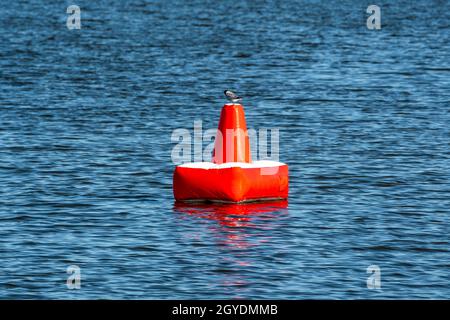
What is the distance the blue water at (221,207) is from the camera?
1530 cm

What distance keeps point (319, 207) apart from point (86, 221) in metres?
3.40

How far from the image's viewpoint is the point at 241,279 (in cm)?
1498

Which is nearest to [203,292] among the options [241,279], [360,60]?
[241,279]

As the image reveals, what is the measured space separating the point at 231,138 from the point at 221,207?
95 cm

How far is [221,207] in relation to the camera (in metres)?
18.8

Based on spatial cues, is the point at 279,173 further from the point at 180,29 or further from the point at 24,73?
the point at 180,29

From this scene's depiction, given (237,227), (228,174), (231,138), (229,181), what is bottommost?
(237,227)

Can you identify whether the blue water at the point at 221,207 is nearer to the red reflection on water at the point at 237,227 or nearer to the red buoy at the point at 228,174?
the red reflection on water at the point at 237,227

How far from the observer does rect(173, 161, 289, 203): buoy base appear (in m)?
18.4

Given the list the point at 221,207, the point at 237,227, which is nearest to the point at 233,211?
the point at 221,207

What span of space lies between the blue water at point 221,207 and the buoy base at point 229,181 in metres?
0.21

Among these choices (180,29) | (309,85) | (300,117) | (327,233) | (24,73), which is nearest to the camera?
(327,233)

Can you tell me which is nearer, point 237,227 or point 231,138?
point 237,227

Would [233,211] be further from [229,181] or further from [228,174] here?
[228,174]
